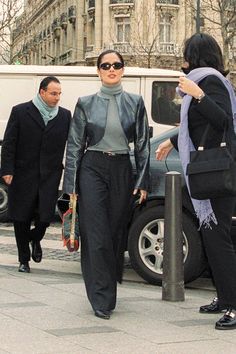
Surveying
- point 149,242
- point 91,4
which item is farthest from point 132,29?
point 149,242

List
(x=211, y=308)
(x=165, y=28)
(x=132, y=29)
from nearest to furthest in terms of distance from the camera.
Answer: (x=211, y=308) < (x=132, y=29) < (x=165, y=28)

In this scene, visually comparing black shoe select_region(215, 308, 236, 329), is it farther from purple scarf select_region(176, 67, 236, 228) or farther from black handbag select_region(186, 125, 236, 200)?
black handbag select_region(186, 125, 236, 200)

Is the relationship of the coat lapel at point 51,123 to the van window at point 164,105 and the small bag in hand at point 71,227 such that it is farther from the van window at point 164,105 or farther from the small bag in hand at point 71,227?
the van window at point 164,105

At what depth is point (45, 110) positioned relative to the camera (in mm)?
7148

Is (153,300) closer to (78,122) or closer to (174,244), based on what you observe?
(174,244)

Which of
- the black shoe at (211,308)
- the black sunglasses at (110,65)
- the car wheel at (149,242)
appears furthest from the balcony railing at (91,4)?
the black shoe at (211,308)

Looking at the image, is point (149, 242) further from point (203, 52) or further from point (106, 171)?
point (203, 52)

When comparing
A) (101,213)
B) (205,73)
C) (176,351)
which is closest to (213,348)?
(176,351)

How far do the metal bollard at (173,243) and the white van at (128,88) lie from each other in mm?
6129

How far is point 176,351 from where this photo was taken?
4.18m

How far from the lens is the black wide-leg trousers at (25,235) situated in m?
7.11

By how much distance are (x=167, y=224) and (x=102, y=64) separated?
1.39 meters

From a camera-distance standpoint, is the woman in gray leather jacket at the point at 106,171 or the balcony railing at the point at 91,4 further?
the balcony railing at the point at 91,4

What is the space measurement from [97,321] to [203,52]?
1.97 metres
